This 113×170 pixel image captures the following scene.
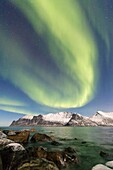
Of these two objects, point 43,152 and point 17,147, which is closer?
point 43,152

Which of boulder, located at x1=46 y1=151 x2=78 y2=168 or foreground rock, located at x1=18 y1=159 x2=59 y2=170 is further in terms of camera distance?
boulder, located at x1=46 y1=151 x2=78 y2=168

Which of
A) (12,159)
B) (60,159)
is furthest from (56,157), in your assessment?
(12,159)

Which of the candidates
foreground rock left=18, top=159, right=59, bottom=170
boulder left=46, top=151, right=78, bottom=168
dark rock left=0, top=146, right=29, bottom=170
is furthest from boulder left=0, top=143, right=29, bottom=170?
boulder left=46, top=151, right=78, bottom=168

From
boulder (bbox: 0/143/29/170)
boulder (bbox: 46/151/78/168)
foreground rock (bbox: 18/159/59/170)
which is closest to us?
foreground rock (bbox: 18/159/59/170)

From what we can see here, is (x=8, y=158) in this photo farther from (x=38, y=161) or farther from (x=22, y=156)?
(x=38, y=161)

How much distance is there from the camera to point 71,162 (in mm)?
20234

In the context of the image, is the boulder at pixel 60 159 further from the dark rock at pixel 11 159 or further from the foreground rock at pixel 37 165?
the foreground rock at pixel 37 165

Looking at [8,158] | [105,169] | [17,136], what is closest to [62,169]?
[105,169]

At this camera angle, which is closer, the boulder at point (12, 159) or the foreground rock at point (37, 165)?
the foreground rock at point (37, 165)

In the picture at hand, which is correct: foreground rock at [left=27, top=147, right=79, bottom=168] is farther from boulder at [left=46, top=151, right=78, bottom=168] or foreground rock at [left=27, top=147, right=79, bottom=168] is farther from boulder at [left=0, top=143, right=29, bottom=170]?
boulder at [left=0, top=143, right=29, bottom=170]

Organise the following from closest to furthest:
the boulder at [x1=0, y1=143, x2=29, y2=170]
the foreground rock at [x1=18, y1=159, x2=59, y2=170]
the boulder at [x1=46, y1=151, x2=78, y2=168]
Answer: the foreground rock at [x1=18, y1=159, x2=59, y2=170], the boulder at [x1=0, y1=143, x2=29, y2=170], the boulder at [x1=46, y1=151, x2=78, y2=168]

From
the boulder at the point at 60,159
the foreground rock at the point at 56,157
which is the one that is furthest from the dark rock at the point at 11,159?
the boulder at the point at 60,159

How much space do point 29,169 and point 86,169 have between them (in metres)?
6.56

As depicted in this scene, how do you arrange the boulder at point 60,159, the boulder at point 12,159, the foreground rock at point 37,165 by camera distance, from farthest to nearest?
the boulder at point 60,159 < the boulder at point 12,159 < the foreground rock at point 37,165
